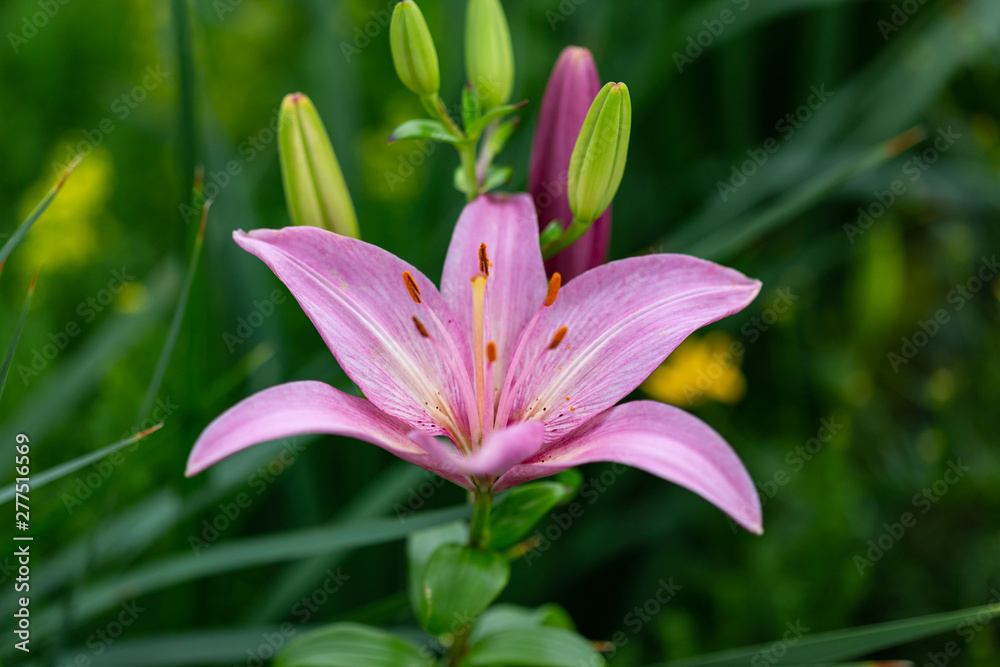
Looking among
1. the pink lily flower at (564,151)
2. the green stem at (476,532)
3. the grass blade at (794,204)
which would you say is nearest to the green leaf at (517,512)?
the green stem at (476,532)

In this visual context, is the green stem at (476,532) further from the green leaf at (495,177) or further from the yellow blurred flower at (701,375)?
the yellow blurred flower at (701,375)

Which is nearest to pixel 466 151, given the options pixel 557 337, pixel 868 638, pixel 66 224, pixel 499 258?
pixel 499 258

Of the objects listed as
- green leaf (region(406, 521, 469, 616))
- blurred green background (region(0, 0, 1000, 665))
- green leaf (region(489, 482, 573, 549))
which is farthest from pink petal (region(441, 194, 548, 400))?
blurred green background (region(0, 0, 1000, 665))

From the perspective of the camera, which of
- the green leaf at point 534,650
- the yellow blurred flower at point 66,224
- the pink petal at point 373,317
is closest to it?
the pink petal at point 373,317

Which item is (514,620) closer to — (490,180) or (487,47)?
(490,180)

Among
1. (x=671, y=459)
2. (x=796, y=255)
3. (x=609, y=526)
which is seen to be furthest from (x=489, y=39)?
(x=796, y=255)

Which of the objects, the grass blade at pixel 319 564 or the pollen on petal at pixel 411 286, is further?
the grass blade at pixel 319 564
